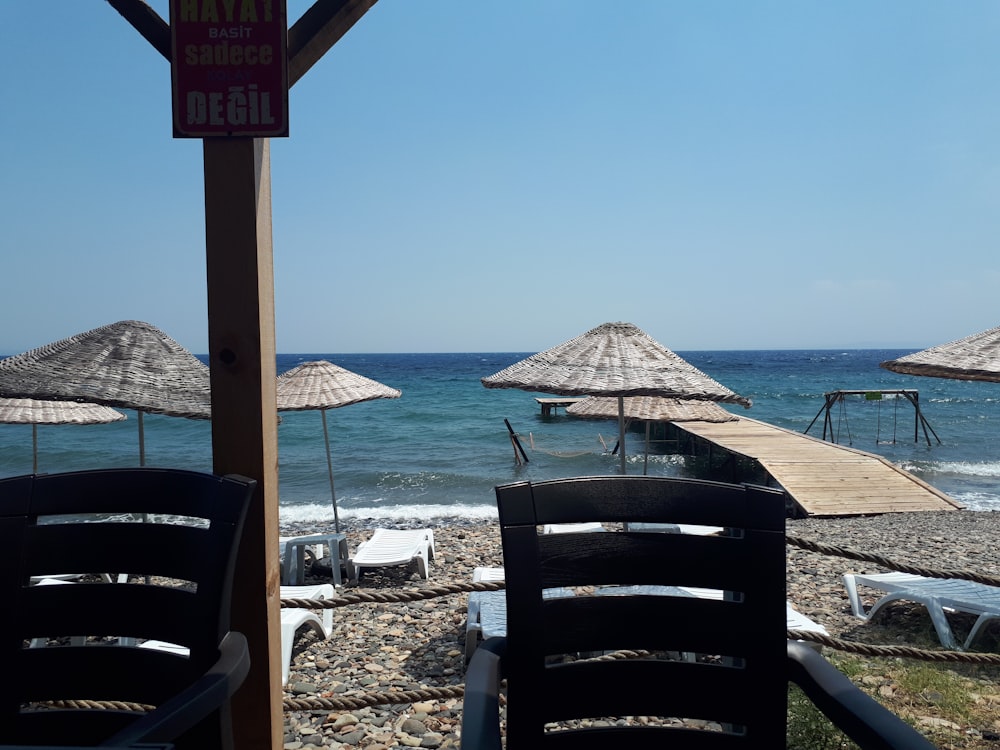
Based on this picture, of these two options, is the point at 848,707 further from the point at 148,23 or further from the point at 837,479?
the point at 837,479

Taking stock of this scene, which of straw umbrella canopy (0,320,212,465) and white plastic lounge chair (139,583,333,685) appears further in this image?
white plastic lounge chair (139,583,333,685)

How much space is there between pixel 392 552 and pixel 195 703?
6.47 metres

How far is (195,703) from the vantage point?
1060 millimetres

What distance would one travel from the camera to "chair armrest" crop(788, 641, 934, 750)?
99 centimetres

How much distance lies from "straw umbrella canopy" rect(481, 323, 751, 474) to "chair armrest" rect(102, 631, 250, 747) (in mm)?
3162

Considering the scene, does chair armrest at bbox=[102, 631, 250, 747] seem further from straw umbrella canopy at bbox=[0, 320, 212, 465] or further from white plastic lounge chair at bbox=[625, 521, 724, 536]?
straw umbrella canopy at bbox=[0, 320, 212, 465]

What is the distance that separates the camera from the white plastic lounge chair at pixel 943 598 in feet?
15.6

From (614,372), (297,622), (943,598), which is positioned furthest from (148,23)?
(943,598)

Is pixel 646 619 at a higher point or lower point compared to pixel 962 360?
lower

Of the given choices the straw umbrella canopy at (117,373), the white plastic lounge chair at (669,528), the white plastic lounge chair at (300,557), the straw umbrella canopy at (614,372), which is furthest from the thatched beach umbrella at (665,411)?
the straw umbrella canopy at (117,373)

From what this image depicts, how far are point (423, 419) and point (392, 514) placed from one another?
1490 cm

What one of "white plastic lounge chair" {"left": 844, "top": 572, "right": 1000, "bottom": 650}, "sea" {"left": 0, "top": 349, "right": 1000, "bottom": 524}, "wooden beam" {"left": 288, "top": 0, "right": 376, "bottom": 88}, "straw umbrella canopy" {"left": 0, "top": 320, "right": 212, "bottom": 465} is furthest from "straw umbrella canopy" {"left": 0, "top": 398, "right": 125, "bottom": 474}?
"white plastic lounge chair" {"left": 844, "top": 572, "right": 1000, "bottom": 650}

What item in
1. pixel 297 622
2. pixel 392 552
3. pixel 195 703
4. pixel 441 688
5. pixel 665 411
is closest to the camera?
pixel 195 703

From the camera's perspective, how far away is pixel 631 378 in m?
4.40
